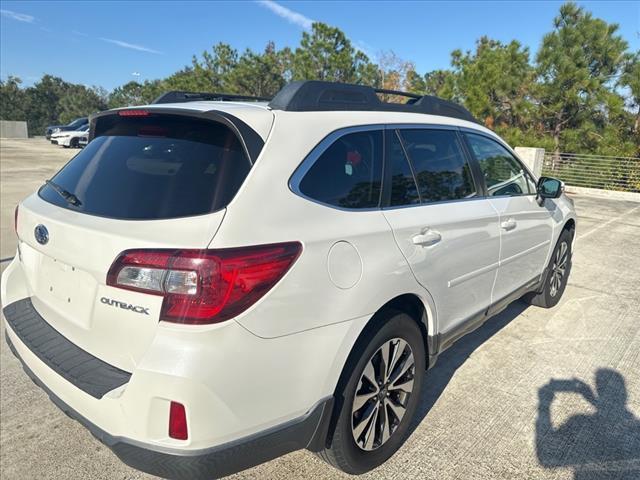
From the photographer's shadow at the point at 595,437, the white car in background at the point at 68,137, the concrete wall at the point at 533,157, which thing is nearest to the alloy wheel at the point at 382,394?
the photographer's shadow at the point at 595,437

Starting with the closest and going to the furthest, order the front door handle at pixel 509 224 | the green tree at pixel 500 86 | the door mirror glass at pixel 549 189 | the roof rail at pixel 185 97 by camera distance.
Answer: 1. the roof rail at pixel 185 97
2. the front door handle at pixel 509 224
3. the door mirror glass at pixel 549 189
4. the green tree at pixel 500 86

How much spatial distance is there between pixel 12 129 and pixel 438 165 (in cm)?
4868

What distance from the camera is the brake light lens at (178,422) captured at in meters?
1.61

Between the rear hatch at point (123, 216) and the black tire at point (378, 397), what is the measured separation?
91 cm

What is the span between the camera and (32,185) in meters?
11.8

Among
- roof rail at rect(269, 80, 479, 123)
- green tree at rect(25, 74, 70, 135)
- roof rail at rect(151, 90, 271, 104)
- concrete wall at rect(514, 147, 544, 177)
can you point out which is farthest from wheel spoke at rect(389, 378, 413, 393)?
green tree at rect(25, 74, 70, 135)

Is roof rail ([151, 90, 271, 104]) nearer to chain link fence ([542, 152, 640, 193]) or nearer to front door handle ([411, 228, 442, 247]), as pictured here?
front door handle ([411, 228, 442, 247])

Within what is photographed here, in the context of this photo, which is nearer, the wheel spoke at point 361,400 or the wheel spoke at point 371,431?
the wheel spoke at point 361,400

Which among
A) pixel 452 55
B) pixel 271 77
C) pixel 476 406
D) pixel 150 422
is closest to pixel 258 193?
pixel 150 422

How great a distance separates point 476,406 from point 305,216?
190 centimetres

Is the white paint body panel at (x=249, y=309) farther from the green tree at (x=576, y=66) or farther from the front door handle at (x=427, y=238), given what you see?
the green tree at (x=576, y=66)

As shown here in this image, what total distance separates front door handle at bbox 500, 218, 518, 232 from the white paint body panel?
116 centimetres

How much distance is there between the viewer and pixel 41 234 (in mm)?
2139

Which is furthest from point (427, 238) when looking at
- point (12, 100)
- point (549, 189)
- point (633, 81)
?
point (12, 100)
